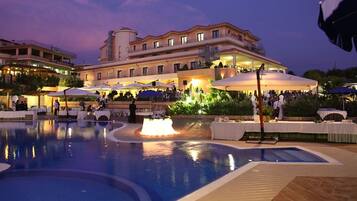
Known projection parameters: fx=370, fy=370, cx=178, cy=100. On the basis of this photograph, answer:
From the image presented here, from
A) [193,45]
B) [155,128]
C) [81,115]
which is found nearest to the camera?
[155,128]

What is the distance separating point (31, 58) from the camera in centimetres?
6562

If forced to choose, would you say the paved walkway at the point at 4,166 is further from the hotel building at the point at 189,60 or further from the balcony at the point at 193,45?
the balcony at the point at 193,45

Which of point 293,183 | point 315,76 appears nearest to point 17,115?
point 293,183

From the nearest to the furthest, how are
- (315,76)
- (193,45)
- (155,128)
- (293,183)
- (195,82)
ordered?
(293,183)
(155,128)
(195,82)
(315,76)
(193,45)

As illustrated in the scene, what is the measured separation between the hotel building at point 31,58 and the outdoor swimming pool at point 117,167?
47739 mm

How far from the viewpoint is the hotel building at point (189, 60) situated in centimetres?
3628

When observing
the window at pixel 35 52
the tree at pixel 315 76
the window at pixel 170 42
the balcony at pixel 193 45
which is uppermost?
the window at pixel 35 52

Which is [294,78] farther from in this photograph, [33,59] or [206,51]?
[33,59]

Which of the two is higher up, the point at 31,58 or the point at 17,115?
the point at 31,58

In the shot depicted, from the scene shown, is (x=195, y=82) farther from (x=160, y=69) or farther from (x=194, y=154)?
(x=194, y=154)

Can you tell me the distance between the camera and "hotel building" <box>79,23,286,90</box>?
36.3 m

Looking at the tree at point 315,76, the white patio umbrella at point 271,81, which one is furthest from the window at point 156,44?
the white patio umbrella at point 271,81

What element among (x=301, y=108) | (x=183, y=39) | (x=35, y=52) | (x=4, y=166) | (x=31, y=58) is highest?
(x=35, y=52)

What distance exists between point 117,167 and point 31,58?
62.2m
